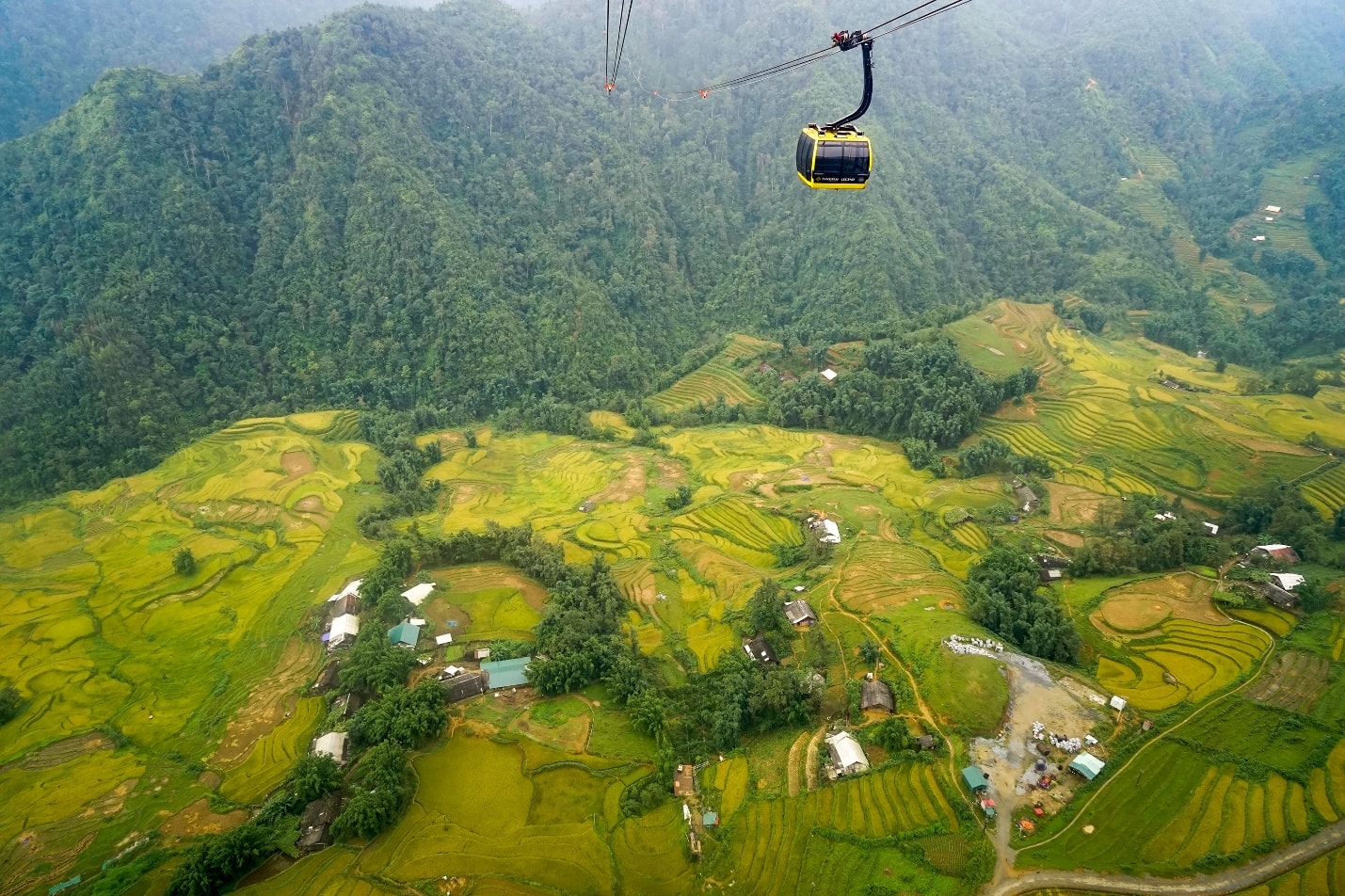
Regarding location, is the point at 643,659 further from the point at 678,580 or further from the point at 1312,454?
the point at 1312,454

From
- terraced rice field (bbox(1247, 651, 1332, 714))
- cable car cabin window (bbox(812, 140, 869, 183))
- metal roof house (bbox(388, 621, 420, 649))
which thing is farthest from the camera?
metal roof house (bbox(388, 621, 420, 649))

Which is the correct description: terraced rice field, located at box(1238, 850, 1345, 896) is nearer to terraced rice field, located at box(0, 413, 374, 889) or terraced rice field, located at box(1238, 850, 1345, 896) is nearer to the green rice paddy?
the green rice paddy

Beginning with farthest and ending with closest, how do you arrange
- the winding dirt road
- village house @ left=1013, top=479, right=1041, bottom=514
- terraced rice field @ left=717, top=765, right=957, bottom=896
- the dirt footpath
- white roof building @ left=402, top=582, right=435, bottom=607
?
village house @ left=1013, top=479, right=1041, bottom=514
white roof building @ left=402, top=582, right=435, bottom=607
the dirt footpath
terraced rice field @ left=717, top=765, right=957, bottom=896
the winding dirt road

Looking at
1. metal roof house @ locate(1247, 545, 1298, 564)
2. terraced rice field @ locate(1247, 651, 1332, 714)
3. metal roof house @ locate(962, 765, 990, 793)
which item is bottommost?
metal roof house @ locate(962, 765, 990, 793)

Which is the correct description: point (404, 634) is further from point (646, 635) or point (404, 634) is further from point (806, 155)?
point (806, 155)

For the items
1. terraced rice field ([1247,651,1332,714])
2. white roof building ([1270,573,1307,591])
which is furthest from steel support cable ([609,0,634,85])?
white roof building ([1270,573,1307,591])

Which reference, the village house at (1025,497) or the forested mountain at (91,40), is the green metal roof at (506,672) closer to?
the village house at (1025,497)
